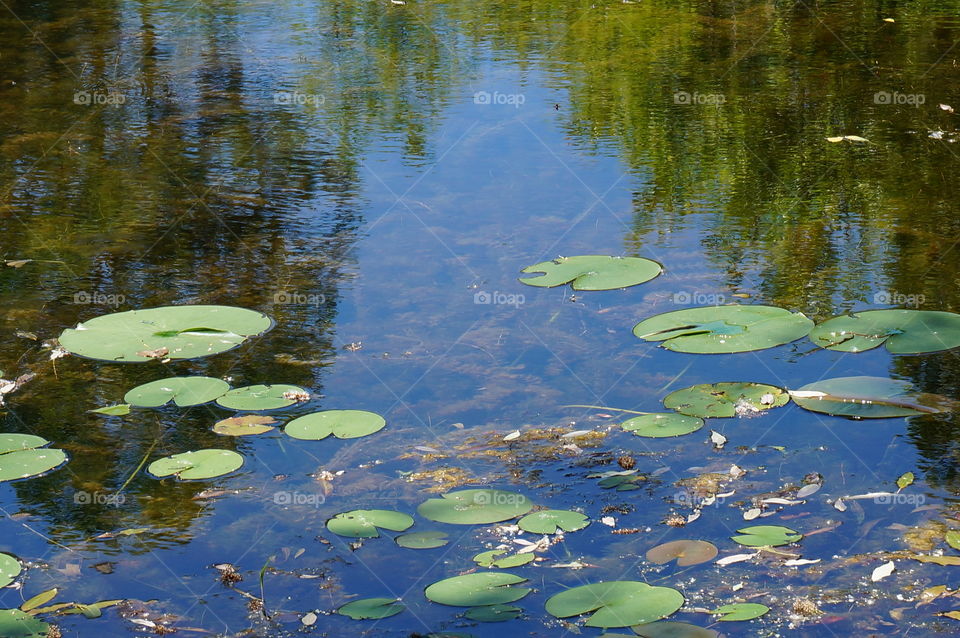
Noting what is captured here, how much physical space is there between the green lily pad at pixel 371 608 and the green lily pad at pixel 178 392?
1.16m

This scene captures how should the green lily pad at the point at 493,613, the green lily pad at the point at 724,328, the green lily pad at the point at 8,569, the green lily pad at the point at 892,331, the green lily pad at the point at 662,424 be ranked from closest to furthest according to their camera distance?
the green lily pad at the point at 493,613 < the green lily pad at the point at 8,569 < the green lily pad at the point at 662,424 < the green lily pad at the point at 892,331 < the green lily pad at the point at 724,328

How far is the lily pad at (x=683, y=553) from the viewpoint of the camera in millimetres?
2621

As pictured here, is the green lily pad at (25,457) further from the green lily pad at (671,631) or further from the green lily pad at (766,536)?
the green lily pad at (766,536)

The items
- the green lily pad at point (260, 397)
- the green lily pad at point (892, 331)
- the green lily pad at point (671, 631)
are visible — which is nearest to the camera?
the green lily pad at point (671, 631)

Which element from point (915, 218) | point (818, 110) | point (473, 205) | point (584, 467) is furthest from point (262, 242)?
point (818, 110)

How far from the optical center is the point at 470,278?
4258 millimetres

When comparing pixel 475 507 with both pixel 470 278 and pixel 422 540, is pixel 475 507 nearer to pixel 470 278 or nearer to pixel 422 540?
pixel 422 540

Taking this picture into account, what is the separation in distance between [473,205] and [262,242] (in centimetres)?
103

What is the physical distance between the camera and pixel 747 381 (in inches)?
135

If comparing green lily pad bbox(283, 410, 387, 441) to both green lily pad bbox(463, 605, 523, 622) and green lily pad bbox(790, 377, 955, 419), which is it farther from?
green lily pad bbox(790, 377, 955, 419)

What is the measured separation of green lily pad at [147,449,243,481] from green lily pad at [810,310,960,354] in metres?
2.05

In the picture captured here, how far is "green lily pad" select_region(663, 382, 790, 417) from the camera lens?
3.27m

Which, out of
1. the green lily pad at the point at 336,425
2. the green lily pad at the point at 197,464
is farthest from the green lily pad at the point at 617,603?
the green lily pad at the point at 197,464

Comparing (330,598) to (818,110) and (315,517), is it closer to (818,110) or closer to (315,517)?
(315,517)
